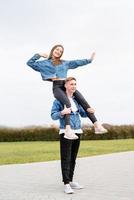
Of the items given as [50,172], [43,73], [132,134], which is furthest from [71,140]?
[132,134]

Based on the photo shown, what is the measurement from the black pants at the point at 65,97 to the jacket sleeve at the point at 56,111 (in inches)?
4.8

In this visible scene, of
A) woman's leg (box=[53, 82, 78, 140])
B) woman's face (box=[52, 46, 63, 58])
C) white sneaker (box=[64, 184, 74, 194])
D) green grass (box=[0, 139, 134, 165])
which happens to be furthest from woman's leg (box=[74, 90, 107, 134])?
green grass (box=[0, 139, 134, 165])

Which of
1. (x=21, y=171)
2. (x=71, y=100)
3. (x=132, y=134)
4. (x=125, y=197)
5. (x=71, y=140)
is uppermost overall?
(x=71, y=100)

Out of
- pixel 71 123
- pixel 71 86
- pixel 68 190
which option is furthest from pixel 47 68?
pixel 68 190

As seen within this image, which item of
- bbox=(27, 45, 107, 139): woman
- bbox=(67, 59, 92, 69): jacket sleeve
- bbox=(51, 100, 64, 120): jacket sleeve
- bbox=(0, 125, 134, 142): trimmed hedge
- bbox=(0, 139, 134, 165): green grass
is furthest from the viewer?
bbox=(0, 125, 134, 142): trimmed hedge

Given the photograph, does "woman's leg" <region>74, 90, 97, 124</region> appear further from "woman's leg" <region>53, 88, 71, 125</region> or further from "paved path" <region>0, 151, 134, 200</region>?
"paved path" <region>0, 151, 134, 200</region>

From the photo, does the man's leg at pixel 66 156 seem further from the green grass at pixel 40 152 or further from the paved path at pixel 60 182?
the green grass at pixel 40 152

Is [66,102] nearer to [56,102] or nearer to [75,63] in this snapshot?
[56,102]

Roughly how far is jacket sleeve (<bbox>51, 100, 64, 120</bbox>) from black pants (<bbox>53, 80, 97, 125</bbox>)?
0.40 ft

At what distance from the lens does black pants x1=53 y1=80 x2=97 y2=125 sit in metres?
7.80

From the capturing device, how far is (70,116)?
793 centimetres

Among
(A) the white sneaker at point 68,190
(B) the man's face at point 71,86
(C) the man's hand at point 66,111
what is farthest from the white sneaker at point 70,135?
(A) the white sneaker at point 68,190

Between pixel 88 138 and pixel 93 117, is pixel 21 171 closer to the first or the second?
pixel 93 117

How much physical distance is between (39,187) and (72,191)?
3.06ft
